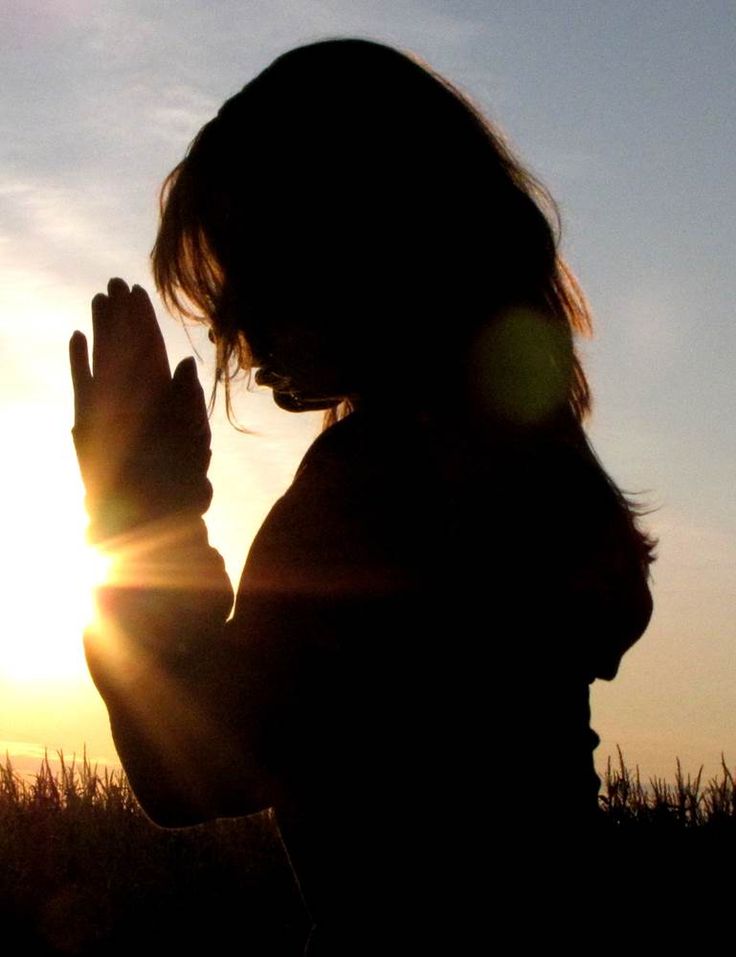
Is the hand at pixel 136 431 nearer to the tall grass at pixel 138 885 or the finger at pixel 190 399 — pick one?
the finger at pixel 190 399

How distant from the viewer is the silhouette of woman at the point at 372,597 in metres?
1.84

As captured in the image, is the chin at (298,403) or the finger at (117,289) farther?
the chin at (298,403)

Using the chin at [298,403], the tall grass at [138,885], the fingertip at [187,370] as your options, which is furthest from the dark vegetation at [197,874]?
the fingertip at [187,370]

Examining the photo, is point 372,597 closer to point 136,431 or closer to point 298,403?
point 136,431

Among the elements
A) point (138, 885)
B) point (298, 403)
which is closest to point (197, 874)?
point (138, 885)

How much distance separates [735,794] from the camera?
16.1 feet

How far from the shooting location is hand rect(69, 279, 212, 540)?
1944mm

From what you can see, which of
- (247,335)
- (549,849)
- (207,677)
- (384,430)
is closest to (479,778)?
(549,849)

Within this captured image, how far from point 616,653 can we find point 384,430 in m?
0.52

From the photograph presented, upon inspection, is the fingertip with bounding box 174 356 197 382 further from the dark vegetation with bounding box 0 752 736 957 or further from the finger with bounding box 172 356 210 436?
the dark vegetation with bounding box 0 752 736 957

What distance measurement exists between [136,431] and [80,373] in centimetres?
15

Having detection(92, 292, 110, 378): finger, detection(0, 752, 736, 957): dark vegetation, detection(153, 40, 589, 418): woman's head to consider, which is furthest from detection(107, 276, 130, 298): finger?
detection(0, 752, 736, 957): dark vegetation

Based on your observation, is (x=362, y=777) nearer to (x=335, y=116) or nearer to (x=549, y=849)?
(x=549, y=849)

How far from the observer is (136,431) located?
197 cm
